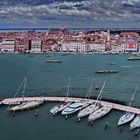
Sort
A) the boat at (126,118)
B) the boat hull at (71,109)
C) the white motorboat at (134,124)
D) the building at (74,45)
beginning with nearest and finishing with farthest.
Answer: the white motorboat at (134,124) < the boat at (126,118) < the boat hull at (71,109) < the building at (74,45)

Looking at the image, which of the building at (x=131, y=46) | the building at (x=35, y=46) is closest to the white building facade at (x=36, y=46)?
the building at (x=35, y=46)

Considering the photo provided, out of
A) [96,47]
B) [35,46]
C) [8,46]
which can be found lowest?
[8,46]

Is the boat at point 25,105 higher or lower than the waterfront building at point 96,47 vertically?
higher

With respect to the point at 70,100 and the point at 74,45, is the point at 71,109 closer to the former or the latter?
the point at 70,100

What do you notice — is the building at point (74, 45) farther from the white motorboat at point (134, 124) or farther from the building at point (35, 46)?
the white motorboat at point (134, 124)

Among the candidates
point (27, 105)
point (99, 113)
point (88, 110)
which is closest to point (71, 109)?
point (88, 110)

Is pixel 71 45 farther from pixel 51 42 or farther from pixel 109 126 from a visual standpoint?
pixel 109 126
